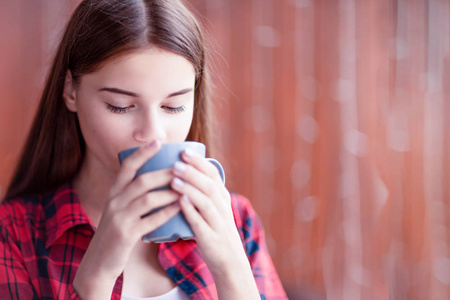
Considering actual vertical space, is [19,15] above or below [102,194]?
above

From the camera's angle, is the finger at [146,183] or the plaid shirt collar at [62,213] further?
the plaid shirt collar at [62,213]

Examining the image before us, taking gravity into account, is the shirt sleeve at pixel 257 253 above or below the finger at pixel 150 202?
below

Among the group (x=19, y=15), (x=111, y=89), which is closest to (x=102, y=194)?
(x=111, y=89)

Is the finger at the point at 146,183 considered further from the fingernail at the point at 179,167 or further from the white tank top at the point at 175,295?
the white tank top at the point at 175,295

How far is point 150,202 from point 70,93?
40 cm

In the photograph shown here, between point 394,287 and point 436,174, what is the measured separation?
0.44 meters

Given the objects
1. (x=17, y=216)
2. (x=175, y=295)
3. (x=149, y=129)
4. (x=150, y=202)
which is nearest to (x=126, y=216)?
(x=150, y=202)

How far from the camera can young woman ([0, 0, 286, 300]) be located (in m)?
0.76

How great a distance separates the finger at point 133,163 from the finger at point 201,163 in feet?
0.15

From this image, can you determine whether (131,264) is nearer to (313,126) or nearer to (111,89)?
(111,89)

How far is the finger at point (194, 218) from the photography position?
75cm

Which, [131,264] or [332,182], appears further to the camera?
[332,182]

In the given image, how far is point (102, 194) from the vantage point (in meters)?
1.08

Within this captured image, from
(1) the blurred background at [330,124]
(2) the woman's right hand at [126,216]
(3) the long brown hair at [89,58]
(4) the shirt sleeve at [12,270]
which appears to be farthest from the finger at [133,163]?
(1) the blurred background at [330,124]
